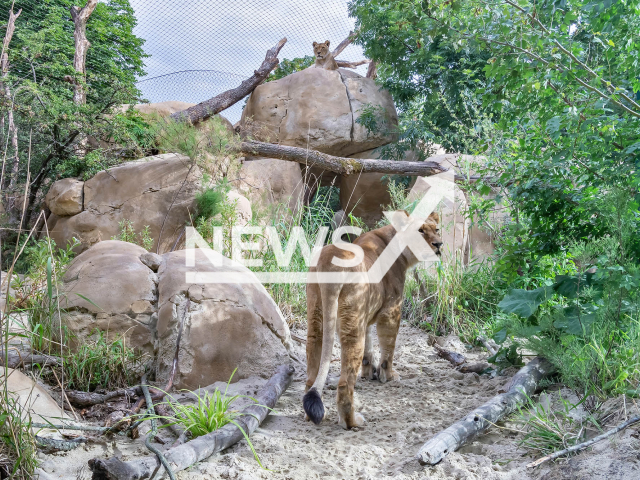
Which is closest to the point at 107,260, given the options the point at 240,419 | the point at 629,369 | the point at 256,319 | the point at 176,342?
the point at 176,342

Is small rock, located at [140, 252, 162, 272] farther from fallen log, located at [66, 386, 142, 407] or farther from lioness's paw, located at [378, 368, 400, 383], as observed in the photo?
lioness's paw, located at [378, 368, 400, 383]

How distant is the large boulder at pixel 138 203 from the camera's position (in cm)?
744

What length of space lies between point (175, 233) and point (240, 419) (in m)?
4.85

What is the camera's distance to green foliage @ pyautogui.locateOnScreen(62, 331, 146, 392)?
3.56 meters

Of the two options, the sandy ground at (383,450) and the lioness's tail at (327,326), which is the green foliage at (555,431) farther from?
→ the lioness's tail at (327,326)

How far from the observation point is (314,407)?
302 centimetres

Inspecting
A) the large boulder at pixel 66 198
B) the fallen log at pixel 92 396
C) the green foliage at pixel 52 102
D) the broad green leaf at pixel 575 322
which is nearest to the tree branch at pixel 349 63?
the green foliage at pixel 52 102

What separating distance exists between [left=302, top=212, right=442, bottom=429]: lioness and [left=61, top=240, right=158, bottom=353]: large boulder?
4.75 ft

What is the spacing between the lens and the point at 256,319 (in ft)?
13.7

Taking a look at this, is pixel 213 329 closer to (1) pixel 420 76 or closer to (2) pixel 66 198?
(2) pixel 66 198

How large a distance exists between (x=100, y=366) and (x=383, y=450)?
217 centimetres

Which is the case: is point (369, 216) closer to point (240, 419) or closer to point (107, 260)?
point (107, 260)

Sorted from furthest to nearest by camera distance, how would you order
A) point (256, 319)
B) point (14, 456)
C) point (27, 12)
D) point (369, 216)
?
1. point (369, 216)
2. point (27, 12)
3. point (256, 319)
4. point (14, 456)

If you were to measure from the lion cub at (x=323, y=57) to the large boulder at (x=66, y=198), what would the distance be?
25.0ft
